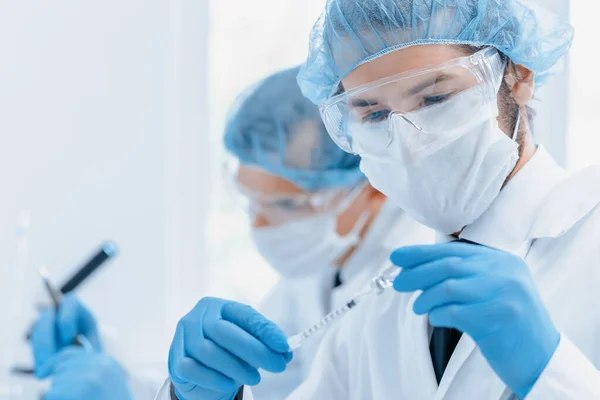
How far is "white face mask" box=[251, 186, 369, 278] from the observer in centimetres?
194

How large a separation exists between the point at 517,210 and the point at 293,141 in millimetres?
783

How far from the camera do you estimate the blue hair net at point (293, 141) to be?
6.23 feet

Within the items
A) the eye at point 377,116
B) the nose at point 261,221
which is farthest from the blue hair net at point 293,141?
the eye at point 377,116

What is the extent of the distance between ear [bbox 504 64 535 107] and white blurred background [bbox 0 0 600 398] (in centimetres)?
129

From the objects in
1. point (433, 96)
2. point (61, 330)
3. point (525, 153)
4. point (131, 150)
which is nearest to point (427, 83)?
point (433, 96)

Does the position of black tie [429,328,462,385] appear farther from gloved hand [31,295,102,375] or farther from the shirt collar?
gloved hand [31,295,102,375]

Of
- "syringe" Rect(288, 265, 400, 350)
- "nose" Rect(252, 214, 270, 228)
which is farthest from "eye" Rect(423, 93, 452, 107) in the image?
"nose" Rect(252, 214, 270, 228)

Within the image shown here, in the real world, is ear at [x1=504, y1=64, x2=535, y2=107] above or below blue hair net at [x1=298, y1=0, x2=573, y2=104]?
below

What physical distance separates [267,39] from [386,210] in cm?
100

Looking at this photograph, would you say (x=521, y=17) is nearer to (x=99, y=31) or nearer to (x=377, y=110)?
(x=377, y=110)

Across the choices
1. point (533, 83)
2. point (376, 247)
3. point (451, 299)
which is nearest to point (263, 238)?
point (376, 247)

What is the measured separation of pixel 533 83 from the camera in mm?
1301

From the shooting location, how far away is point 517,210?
1232 mm

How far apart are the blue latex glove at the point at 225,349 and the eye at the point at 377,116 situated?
37 centimetres
